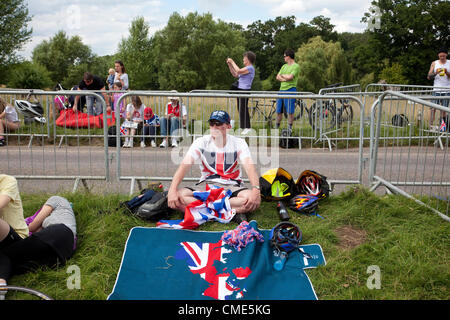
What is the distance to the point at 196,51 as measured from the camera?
2334 inches

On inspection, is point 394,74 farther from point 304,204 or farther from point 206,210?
point 206,210

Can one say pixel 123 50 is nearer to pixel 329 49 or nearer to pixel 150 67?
pixel 150 67

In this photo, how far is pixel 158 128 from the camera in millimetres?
7348

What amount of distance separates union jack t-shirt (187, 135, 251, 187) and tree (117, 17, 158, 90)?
176 ft

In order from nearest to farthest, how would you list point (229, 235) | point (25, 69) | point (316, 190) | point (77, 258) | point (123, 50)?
point (77, 258)
point (229, 235)
point (316, 190)
point (25, 69)
point (123, 50)

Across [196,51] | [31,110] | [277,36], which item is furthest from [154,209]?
[277,36]

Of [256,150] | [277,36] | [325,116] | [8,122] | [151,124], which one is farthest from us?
[277,36]

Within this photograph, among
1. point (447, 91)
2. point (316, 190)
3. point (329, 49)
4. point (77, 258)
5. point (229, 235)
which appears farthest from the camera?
point (329, 49)

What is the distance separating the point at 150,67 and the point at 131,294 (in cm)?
5814

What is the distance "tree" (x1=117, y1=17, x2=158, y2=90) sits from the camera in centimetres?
5781

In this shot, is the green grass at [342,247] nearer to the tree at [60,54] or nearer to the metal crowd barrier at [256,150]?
the metal crowd barrier at [256,150]

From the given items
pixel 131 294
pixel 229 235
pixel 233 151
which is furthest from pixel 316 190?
pixel 131 294

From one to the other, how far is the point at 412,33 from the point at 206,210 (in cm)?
5192

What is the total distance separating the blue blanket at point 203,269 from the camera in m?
3.70
